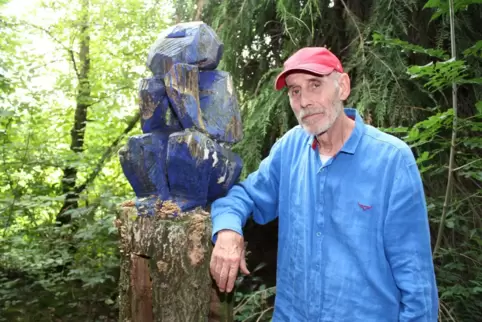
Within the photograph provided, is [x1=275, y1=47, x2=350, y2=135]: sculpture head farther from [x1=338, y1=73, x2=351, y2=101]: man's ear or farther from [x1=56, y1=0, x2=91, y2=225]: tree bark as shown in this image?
[x1=56, y1=0, x2=91, y2=225]: tree bark

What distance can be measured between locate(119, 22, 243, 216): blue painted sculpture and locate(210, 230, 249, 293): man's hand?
28 cm

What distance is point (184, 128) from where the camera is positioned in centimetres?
175

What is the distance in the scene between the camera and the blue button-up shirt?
54.9 inches

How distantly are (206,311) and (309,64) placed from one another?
1039mm

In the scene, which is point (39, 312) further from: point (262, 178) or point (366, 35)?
point (366, 35)

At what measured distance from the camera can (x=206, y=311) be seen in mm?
1750

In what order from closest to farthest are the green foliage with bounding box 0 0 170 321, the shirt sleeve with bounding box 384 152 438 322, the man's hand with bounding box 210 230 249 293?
the shirt sleeve with bounding box 384 152 438 322 < the man's hand with bounding box 210 230 249 293 < the green foliage with bounding box 0 0 170 321

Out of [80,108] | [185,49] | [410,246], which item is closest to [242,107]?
[185,49]

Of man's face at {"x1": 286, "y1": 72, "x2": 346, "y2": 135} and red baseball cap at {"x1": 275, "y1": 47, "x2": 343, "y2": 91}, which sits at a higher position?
red baseball cap at {"x1": 275, "y1": 47, "x2": 343, "y2": 91}

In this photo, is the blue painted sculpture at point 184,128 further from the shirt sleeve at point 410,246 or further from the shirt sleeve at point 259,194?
the shirt sleeve at point 410,246

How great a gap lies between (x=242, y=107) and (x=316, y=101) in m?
1.76

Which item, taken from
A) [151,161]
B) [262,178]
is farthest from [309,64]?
[151,161]

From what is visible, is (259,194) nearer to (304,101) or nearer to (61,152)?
(304,101)

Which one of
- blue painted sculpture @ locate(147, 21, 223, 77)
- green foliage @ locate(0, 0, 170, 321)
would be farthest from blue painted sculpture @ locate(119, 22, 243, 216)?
green foliage @ locate(0, 0, 170, 321)
